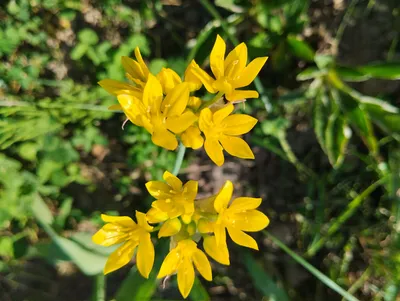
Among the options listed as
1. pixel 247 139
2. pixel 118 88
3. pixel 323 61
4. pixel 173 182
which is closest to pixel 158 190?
pixel 173 182

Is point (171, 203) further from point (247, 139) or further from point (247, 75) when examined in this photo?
point (247, 139)

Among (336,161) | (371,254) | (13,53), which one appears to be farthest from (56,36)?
(371,254)

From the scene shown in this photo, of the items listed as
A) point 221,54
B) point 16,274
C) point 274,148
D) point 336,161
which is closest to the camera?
point 221,54

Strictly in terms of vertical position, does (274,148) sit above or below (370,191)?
above

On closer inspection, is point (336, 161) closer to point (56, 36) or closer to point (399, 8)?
point (399, 8)

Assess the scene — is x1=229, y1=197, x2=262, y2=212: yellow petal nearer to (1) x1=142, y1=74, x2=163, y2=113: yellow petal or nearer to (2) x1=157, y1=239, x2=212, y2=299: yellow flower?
(2) x1=157, y1=239, x2=212, y2=299: yellow flower

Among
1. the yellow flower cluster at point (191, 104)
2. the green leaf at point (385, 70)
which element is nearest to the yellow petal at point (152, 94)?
the yellow flower cluster at point (191, 104)
